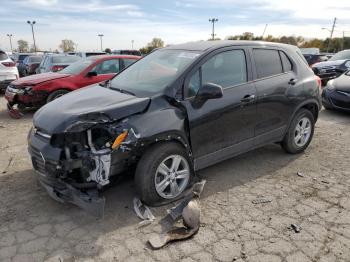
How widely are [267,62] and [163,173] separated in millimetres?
2339

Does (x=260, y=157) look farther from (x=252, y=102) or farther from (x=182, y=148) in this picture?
(x=182, y=148)

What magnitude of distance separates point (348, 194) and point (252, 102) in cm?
166

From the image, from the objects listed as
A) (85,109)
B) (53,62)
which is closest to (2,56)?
(53,62)

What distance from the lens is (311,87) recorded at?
5152mm

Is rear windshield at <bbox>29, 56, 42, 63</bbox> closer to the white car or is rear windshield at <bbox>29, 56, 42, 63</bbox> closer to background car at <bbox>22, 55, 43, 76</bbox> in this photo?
background car at <bbox>22, 55, 43, 76</bbox>

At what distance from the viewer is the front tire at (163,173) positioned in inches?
134

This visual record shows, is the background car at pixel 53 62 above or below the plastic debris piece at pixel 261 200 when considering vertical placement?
above

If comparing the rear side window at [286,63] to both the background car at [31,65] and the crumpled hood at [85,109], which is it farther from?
the background car at [31,65]

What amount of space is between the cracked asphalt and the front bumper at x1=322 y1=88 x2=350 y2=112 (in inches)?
147

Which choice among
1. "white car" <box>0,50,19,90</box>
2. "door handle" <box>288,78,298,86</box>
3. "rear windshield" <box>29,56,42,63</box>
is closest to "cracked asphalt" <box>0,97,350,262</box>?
"door handle" <box>288,78,298,86</box>

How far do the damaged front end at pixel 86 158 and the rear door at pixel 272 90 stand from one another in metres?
2.05

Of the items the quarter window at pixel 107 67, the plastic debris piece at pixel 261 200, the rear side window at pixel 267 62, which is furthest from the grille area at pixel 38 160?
the quarter window at pixel 107 67

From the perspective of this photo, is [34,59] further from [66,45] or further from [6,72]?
[66,45]

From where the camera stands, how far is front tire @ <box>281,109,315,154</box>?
5047 millimetres
